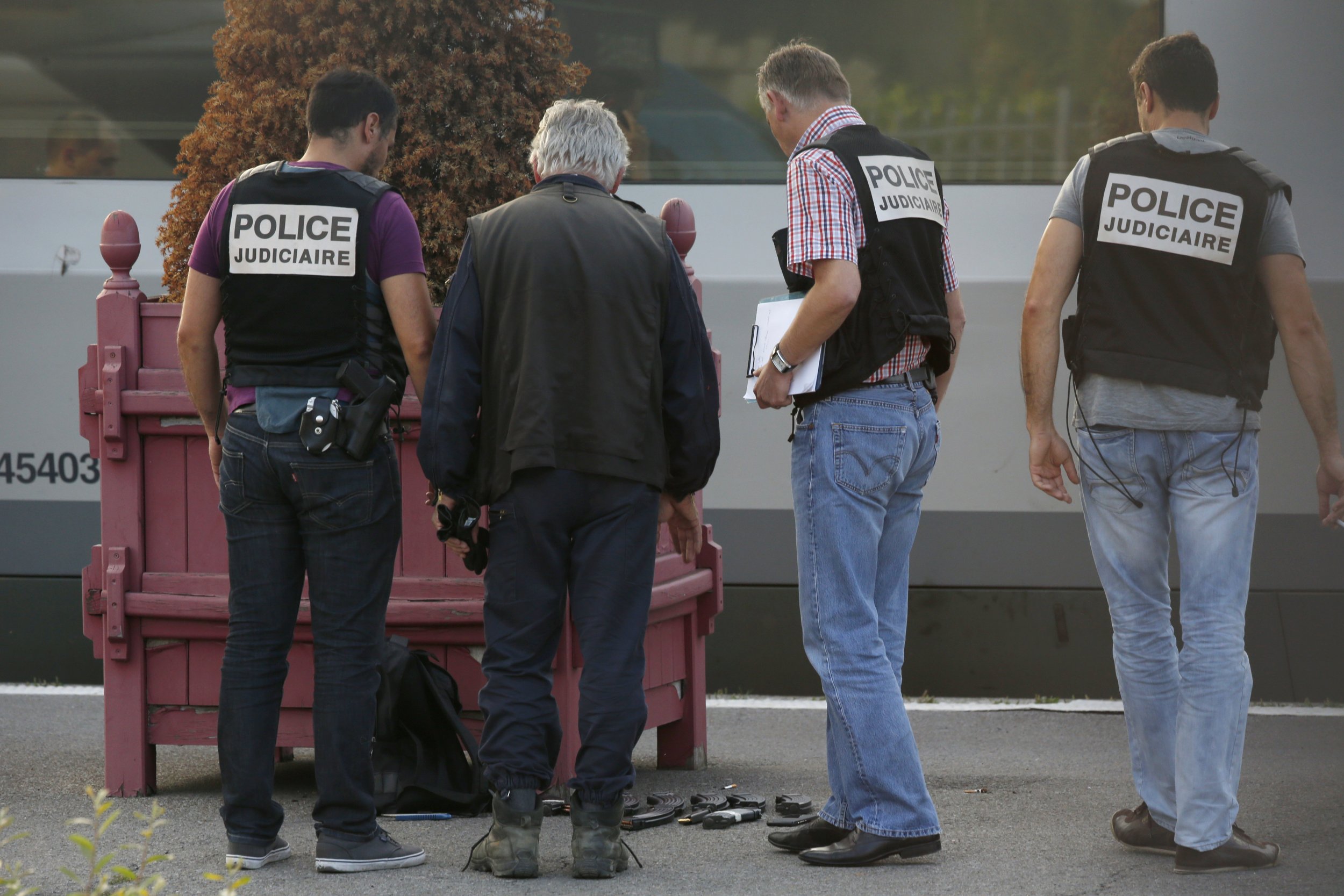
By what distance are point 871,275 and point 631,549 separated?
33.9 inches

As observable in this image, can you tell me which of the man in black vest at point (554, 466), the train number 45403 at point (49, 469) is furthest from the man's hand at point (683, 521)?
the train number 45403 at point (49, 469)

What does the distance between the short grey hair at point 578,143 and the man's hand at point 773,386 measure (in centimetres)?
62

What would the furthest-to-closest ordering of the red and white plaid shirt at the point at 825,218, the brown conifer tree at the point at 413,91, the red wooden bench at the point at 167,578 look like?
the brown conifer tree at the point at 413,91 → the red wooden bench at the point at 167,578 → the red and white plaid shirt at the point at 825,218

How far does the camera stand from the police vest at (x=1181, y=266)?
331cm

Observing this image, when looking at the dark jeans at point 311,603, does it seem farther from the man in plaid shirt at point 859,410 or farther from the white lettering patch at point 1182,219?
the white lettering patch at point 1182,219

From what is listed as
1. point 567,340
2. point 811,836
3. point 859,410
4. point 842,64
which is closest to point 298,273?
point 567,340

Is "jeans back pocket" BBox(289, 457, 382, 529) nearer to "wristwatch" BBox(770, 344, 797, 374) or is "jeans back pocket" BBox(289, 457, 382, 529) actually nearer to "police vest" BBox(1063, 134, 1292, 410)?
"wristwatch" BBox(770, 344, 797, 374)

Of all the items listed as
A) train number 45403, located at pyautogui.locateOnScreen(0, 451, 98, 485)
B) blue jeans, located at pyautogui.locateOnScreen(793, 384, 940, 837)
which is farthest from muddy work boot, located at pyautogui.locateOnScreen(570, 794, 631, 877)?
train number 45403, located at pyautogui.locateOnScreen(0, 451, 98, 485)

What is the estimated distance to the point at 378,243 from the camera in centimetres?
332

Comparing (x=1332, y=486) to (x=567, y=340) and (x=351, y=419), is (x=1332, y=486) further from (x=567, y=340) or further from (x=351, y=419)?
(x=351, y=419)

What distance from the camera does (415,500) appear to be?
4012 millimetres

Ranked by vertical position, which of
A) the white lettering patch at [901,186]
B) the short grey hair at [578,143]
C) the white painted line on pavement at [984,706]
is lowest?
the white painted line on pavement at [984,706]

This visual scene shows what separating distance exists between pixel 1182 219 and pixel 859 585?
45.5 inches

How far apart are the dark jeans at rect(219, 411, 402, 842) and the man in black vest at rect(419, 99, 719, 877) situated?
0.22 meters
